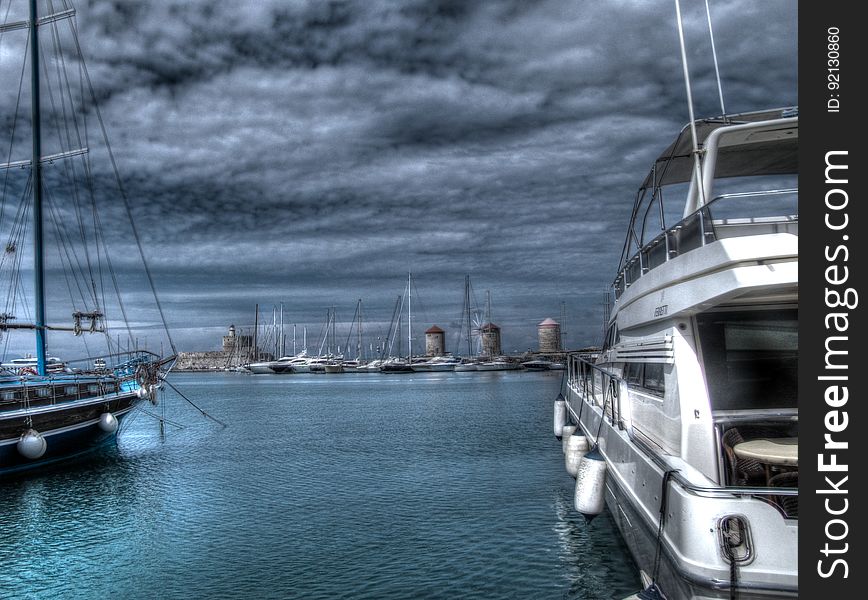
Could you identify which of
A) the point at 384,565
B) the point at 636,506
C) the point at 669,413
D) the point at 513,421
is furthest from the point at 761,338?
the point at 513,421

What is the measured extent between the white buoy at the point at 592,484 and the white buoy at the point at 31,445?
2132cm

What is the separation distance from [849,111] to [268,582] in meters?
11.3

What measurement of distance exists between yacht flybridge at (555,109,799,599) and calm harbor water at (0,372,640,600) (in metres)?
2.44

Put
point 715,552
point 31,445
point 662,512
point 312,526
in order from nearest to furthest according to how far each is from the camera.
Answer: point 715,552 < point 662,512 < point 312,526 < point 31,445

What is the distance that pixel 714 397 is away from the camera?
8.45 meters

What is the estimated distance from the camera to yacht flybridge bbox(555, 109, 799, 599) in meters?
5.96

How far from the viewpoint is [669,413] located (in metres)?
8.58

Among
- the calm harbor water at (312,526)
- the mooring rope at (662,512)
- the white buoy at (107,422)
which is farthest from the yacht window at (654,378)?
the white buoy at (107,422)

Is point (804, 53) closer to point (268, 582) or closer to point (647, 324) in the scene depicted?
point (647, 324)

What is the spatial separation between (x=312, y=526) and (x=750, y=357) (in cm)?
1106

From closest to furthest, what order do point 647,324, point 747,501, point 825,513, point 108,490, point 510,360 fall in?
point 825,513, point 747,501, point 647,324, point 108,490, point 510,360

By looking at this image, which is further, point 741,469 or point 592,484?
point 592,484

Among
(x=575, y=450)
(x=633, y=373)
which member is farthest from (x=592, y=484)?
(x=575, y=450)

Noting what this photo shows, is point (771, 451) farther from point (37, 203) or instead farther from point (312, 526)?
point (37, 203)
